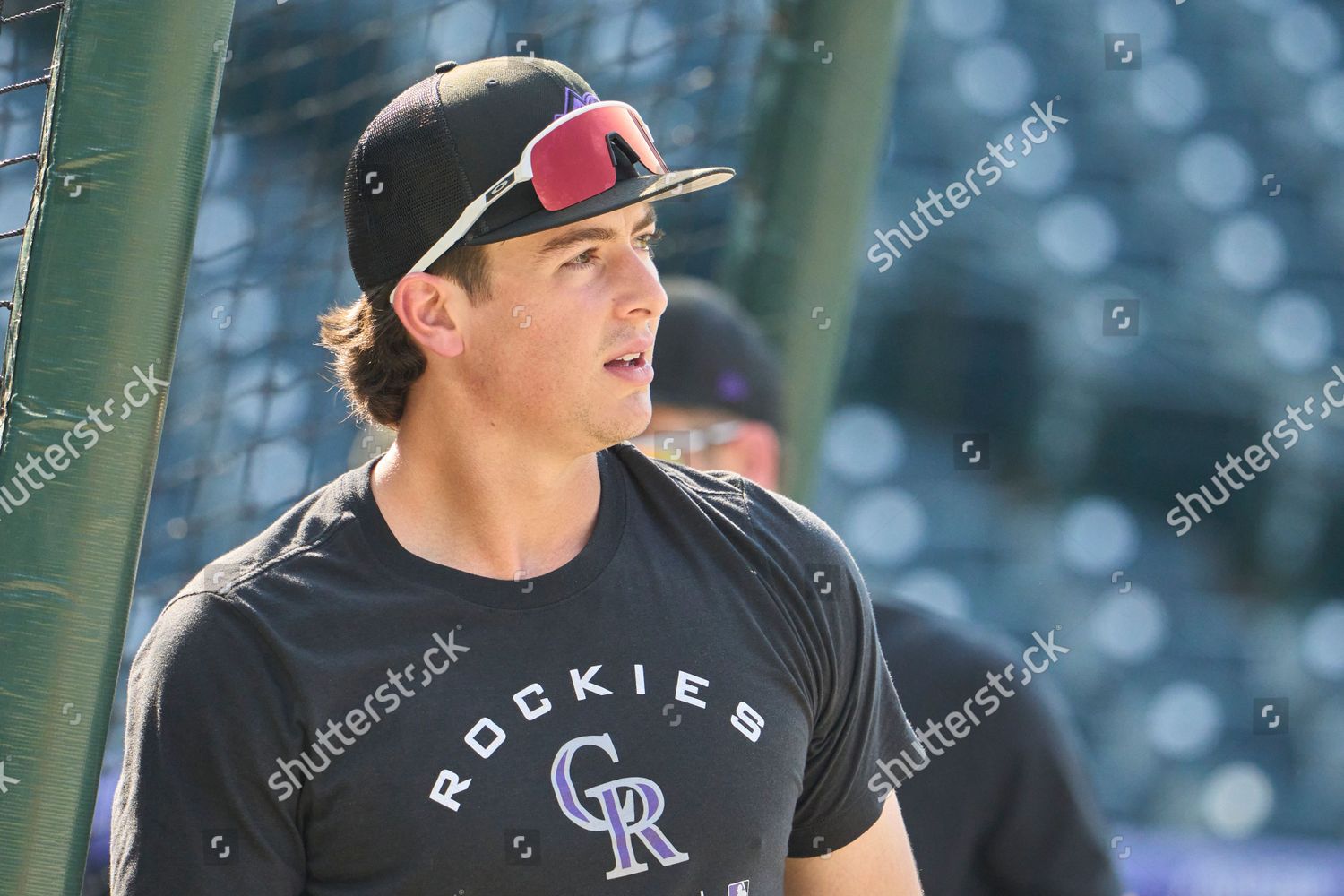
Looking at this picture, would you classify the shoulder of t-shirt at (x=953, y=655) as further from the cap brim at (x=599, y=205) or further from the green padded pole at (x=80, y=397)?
the green padded pole at (x=80, y=397)

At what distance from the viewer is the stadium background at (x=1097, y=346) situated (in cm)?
462

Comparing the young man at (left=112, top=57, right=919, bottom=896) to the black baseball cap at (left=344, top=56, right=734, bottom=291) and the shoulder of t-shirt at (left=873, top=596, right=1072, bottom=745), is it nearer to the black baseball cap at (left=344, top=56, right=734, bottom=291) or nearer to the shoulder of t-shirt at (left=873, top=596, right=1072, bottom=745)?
the black baseball cap at (left=344, top=56, right=734, bottom=291)

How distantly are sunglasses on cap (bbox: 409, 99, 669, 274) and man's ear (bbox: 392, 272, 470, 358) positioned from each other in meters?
0.03

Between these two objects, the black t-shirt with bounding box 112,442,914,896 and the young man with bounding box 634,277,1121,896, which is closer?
the black t-shirt with bounding box 112,442,914,896

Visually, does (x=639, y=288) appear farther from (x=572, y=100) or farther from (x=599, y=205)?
(x=572, y=100)

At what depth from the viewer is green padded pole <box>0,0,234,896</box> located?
122cm

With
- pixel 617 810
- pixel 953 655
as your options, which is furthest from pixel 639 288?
pixel 953 655

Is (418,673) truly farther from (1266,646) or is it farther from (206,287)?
(1266,646)

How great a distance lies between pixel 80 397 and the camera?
1.22 m

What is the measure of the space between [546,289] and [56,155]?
0.42 metres

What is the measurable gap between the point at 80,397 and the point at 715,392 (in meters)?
1.24

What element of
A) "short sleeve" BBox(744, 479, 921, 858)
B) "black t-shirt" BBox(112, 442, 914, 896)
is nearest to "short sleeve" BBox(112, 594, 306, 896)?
"black t-shirt" BBox(112, 442, 914, 896)

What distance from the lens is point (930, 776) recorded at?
1.86m

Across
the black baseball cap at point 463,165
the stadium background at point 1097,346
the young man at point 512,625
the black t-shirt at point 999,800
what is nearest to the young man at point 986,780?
the black t-shirt at point 999,800
